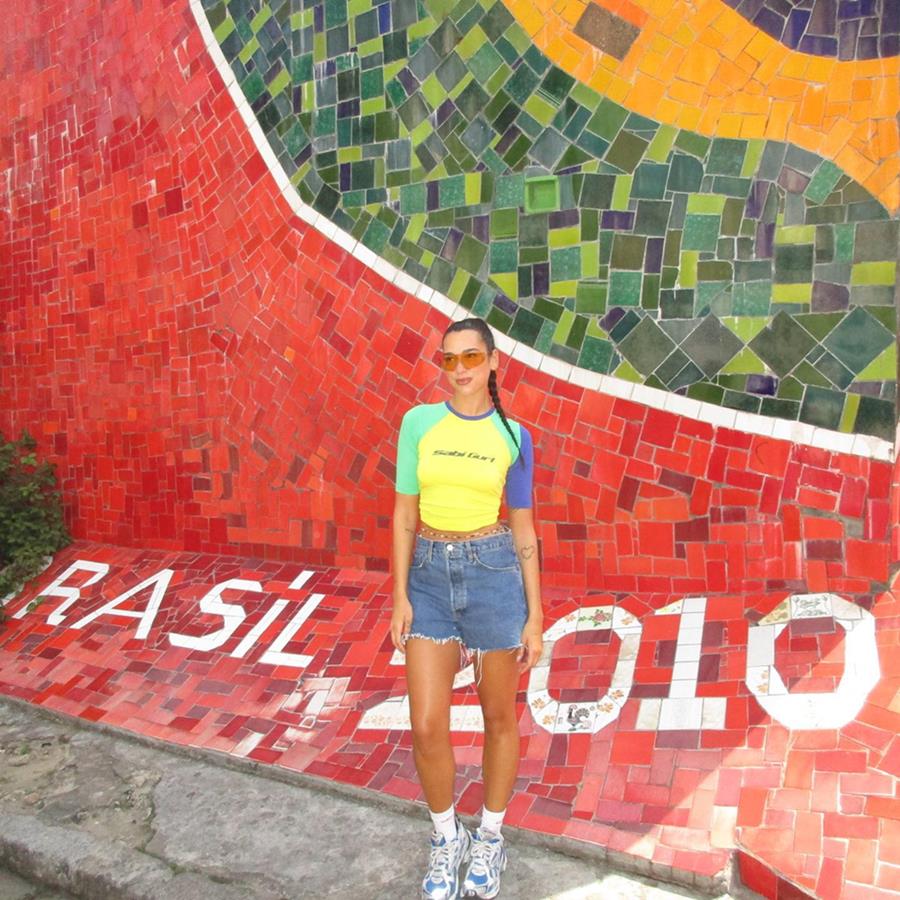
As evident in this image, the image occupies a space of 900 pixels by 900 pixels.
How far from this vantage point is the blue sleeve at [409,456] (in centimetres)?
264

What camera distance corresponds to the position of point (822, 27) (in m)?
3.43

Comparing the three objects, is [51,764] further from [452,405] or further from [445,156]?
[445,156]

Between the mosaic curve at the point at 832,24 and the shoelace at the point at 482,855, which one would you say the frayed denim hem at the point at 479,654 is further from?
the mosaic curve at the point at 832,24

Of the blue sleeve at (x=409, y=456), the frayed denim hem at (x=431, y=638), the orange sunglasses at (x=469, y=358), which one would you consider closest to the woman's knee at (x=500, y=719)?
the frayed denim hem at (x=431, y=638)

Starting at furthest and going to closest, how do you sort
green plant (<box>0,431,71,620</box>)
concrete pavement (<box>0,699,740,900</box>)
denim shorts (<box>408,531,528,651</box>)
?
green plant (<box>0,431,71,620</box>)
concrete pavement (<box>0,699,740,900</box>)
denim shorts (<box>408,531,528,651</box>)

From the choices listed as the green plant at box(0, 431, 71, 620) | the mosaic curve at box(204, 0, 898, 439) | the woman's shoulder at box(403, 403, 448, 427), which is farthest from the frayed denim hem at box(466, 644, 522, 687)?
the green plant at box(0, 431, 71, 620)

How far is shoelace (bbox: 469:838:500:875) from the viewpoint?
266 cm

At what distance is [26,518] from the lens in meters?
6.07

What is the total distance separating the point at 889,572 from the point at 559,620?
1.28 m

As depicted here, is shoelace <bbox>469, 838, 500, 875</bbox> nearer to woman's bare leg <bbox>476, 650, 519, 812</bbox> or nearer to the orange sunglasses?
woman's bare leg <bbox>476, 650, 519, 812</bbox>

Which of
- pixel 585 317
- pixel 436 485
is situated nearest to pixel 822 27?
pixel 585 317

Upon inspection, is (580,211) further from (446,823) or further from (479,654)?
(446,823)

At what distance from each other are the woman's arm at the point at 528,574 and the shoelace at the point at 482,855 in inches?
21.4

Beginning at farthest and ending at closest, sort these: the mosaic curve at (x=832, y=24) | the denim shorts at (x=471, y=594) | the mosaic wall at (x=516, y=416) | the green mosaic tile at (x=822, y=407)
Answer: the green mosaic tile at (x=822, y=407), the mosaic curve at (x=832, y=24), the mosaic wall at (x=516, y=416), the denim shorts at (x=471, y=594)
